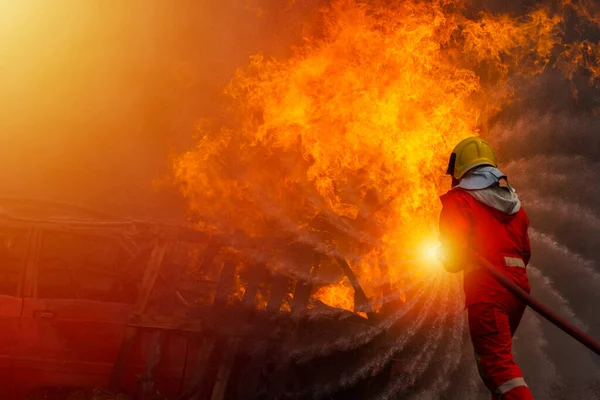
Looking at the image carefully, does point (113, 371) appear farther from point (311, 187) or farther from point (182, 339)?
point (311, 187)

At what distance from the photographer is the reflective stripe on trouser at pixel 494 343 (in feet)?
12.4

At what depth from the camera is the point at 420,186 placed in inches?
362

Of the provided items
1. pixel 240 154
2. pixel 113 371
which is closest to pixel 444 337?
pixel 113 371

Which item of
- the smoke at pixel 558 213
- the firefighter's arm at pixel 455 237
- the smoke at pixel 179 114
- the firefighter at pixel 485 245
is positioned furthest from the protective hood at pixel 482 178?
the smoke at pixel 558 213

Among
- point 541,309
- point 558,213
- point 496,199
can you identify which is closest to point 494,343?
point 541,309

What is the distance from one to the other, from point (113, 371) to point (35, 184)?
6665 millimetres

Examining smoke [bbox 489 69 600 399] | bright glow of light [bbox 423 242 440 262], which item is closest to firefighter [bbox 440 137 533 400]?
bright glow of light [bbox 423 242 440 262]

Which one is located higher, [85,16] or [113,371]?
[85,16]

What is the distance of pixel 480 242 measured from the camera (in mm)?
4289

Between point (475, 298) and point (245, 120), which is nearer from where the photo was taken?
point (475, 298)

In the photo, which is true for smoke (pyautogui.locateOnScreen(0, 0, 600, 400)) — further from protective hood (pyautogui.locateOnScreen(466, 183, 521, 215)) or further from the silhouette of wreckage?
protective hood (pyautogui.locateOnScreen(466, 183, 521, 215))

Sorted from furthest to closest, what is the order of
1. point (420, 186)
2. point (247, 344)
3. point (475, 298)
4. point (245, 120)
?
point (245, 120) < point (420, 186) < point (247, 344) < point (475, 298)

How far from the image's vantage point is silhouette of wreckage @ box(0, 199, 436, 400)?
21.3 ft

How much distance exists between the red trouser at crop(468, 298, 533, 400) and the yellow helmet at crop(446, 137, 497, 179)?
3.79 ft
